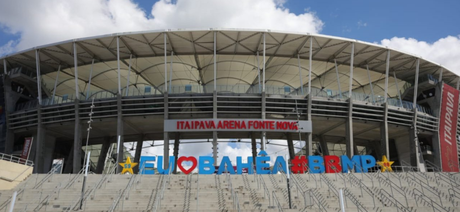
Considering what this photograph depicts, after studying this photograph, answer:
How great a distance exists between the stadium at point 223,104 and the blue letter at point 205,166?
3.87m

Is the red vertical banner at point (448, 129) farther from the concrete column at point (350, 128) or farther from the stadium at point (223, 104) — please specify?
the concrete column at point (350, 128)

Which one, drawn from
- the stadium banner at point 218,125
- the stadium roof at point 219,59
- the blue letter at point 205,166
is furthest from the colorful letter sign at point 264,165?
the stadium roof at point 219,59

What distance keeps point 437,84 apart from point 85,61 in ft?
162

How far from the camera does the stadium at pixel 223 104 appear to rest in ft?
97.5

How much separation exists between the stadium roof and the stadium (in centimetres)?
18

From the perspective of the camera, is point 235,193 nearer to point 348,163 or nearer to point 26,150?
point 348,163

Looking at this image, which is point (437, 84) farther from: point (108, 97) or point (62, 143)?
point (62, 143)

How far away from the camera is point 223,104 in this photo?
42.5 meters

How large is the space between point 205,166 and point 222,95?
36.2 feet

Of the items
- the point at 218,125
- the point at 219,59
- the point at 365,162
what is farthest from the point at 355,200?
the point at 219,59

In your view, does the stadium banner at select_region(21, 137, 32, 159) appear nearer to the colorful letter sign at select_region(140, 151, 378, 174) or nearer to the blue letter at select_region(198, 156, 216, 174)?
the colorful letter sign at select_region(140, 151, 378, 174)

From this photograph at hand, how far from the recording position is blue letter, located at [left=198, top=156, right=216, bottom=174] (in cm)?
3266

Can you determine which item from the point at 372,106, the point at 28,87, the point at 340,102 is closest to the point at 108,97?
the point at 28,87

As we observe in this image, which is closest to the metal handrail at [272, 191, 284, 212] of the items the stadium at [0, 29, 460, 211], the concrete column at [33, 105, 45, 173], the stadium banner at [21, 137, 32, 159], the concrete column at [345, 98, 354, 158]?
the stadium at [0, 29, 460, 211]
